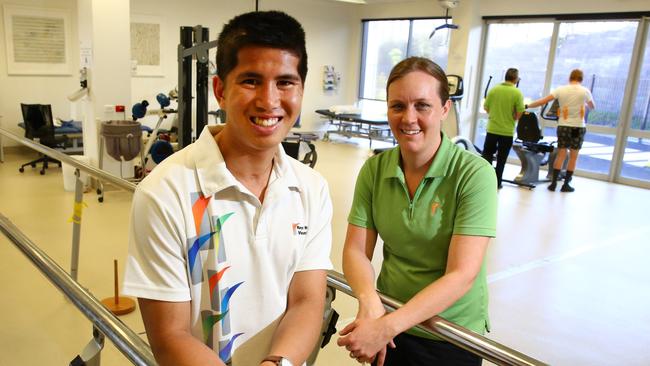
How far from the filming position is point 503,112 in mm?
7094

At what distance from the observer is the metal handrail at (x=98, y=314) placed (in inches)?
43.2

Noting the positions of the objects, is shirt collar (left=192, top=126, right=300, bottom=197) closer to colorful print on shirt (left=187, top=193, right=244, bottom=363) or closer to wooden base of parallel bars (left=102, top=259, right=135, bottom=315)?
colorful print on shirt (left=187, top=193, right=244, bottom=363)

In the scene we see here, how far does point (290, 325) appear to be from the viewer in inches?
44.9

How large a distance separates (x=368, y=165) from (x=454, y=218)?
0.36 m

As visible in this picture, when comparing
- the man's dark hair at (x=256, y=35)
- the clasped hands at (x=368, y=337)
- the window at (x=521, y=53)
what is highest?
the window at (x=521, y=53)

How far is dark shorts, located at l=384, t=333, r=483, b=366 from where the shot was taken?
155 cm

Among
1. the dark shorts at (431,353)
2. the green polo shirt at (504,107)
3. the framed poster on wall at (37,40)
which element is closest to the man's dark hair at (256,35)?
the dark shorts at (431,353)

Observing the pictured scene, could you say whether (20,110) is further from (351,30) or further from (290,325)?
(290,325)

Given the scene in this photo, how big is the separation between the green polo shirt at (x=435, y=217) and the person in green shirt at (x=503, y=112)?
226 inches

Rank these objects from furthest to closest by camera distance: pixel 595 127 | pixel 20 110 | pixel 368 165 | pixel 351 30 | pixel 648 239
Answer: pixel 351 30 → pixel 595 127 → pixel 20 110 → pixel 648 239 → pixel 368 165

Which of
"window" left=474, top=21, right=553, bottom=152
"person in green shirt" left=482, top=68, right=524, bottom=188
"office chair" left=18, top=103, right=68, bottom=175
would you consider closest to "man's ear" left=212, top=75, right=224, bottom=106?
"person in green shirt" left=482, top=68, right=524, bottom=188

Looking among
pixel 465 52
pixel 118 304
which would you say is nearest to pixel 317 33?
pixel 465 52

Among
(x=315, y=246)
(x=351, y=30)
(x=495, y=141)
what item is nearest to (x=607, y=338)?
(x=315, y=246)

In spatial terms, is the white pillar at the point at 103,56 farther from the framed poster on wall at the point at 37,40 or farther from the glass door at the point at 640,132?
the glass door at the point at 640,132
